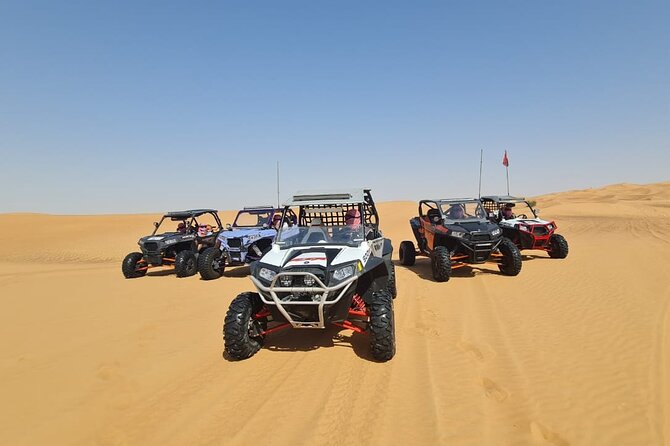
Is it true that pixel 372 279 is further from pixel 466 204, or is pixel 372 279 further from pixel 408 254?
pixel 408 254

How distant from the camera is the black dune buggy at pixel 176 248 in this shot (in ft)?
36.7

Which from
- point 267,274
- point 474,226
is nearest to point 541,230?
point 474,226

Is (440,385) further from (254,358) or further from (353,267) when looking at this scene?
(254,358)

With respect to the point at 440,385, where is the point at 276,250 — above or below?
above

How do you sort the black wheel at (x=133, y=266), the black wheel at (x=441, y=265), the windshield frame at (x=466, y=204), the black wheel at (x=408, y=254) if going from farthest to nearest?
1. the black wheel at (x=408, y=254)
2. the black wheel at (x=133, y=266)
3. the windshield frame at (x=466, y=204)
4. the black wheel at (x=441, y=265)

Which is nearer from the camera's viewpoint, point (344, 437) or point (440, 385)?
point (344, 437)

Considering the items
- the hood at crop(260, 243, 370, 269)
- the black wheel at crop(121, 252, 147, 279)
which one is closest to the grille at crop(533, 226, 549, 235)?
the hood at crop(260, 243, 370, 269)

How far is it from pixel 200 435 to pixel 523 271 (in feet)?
30.4

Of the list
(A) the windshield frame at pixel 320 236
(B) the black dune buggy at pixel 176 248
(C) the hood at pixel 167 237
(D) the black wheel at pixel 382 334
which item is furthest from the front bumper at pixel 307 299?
(C) the hood at pixel 167 237

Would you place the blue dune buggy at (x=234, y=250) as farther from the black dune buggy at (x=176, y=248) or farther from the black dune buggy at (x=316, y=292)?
the black dune buggy at (x=316, y=292)

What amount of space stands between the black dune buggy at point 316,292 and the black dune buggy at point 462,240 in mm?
3896

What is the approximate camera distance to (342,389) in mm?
3883

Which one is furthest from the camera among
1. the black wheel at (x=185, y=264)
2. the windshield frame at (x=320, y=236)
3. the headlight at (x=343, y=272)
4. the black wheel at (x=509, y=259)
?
the black wheel at (x=185, y=264)

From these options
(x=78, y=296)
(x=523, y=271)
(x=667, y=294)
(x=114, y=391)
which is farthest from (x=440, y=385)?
(x=78, y=296)
